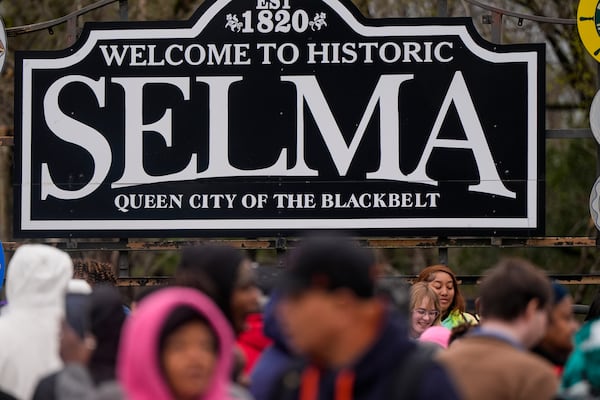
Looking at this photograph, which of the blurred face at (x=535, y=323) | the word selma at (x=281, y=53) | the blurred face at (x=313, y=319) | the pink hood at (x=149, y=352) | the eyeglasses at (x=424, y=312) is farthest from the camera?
the word selma at (x=281, y=53)

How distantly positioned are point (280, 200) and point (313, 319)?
291 inches

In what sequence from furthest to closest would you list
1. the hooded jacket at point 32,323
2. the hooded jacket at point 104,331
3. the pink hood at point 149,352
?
the hooded jacket at point 32,323, the hooded jacket at point 104,331, the pink hood at point 149,352

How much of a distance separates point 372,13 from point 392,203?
26.3 ft

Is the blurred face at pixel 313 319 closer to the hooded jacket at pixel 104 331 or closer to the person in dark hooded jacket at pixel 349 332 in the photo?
the person in dark hooded jacket at pixel 349 332

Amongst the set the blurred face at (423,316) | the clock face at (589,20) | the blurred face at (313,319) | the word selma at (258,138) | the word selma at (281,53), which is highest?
the clock face at (589,20)

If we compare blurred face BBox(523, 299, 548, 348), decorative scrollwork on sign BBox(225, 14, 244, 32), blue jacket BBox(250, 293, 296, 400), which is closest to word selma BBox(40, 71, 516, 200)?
decorative scrollwork on sign BBox(225, 14, 244, 32)

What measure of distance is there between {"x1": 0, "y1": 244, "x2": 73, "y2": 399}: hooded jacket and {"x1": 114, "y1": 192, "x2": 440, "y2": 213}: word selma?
5.65 metres

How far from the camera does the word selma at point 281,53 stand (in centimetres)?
1126

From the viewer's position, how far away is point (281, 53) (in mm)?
11320

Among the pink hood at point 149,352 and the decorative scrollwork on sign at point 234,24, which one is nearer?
the pink hood at point 149,352

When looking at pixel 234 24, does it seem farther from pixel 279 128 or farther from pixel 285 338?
pixel 285 338

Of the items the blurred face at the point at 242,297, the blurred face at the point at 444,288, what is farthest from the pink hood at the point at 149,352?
the blurred face at the point at 444,288

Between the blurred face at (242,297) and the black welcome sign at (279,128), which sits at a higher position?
the black welcome sign at (279,128)

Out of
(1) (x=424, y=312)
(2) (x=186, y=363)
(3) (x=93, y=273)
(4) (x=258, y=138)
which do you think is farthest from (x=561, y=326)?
(4) (x=258, y=138)
